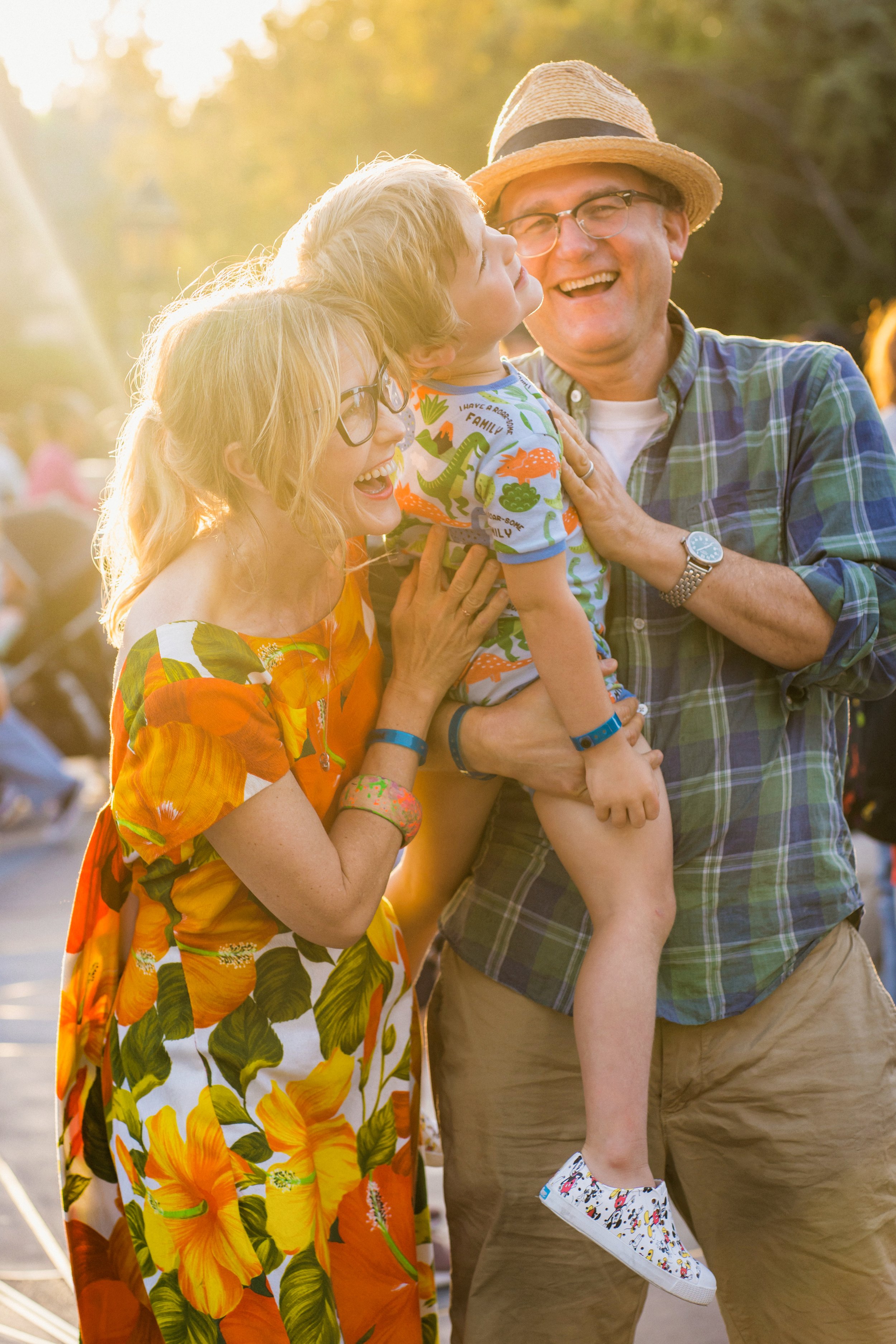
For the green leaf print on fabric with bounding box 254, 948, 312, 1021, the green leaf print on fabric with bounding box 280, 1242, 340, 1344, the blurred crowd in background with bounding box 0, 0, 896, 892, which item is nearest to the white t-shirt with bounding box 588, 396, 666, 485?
the green leaf print on fabric with bounding box 254, 948, 312, 1021

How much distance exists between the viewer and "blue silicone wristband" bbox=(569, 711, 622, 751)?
1.91m

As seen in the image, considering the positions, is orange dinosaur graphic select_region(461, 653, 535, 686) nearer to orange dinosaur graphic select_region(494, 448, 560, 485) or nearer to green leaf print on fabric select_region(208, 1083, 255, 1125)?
orange dinosaur graphic select_region(494, 448, 560, 485)

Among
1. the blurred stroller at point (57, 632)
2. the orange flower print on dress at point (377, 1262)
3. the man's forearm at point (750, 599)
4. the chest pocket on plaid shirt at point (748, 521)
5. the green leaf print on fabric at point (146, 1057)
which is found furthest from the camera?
the blurred stroller at point (57, 632)

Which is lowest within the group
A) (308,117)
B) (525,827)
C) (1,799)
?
(1,799)

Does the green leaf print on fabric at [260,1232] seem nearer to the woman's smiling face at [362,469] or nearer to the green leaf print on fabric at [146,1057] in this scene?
the green leaf print on fabric at [146,1057]

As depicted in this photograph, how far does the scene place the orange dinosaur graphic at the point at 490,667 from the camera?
203 cm

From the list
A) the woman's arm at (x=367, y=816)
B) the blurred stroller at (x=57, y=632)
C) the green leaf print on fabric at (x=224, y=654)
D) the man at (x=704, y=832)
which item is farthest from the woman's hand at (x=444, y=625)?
the blurred stroller at (x=57, y=632)

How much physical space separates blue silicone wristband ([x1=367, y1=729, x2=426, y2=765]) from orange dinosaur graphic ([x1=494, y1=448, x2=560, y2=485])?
Result: 1.36ft

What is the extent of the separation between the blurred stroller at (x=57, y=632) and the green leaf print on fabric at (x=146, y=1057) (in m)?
6.05

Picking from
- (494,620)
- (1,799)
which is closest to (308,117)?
(1,799)

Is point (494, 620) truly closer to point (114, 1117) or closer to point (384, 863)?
point (384, 863)

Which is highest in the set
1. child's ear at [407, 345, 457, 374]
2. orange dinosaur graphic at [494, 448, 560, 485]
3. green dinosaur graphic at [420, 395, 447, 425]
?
child's ear at [407, 345, 457, 374]

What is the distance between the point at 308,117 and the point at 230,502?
59.1 feet

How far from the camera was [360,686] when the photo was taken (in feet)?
6.46
